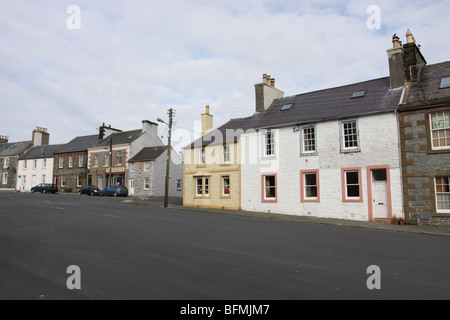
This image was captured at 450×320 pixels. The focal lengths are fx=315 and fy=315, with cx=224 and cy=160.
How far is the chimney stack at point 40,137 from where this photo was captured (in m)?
56.3

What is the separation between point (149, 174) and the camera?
4062 centimetres

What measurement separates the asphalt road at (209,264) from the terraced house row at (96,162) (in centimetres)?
2916

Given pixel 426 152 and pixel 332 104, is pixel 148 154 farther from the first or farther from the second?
pixel 426 152

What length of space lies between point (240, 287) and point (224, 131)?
22.4 m

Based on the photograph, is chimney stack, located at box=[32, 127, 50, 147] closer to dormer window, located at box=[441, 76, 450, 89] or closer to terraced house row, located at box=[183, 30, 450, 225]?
terraced house row, located at box=[183, 30, 450, 225]

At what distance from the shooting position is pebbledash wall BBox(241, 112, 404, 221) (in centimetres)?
1803

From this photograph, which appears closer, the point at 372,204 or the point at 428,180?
the point at 428,180

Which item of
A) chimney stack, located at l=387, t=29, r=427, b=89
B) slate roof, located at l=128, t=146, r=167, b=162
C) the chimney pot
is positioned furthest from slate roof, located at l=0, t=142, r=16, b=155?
the chimney pot

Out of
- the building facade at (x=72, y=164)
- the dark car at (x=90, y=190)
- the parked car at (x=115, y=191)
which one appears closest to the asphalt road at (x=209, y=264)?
the parked car at (x=115, y=191)
